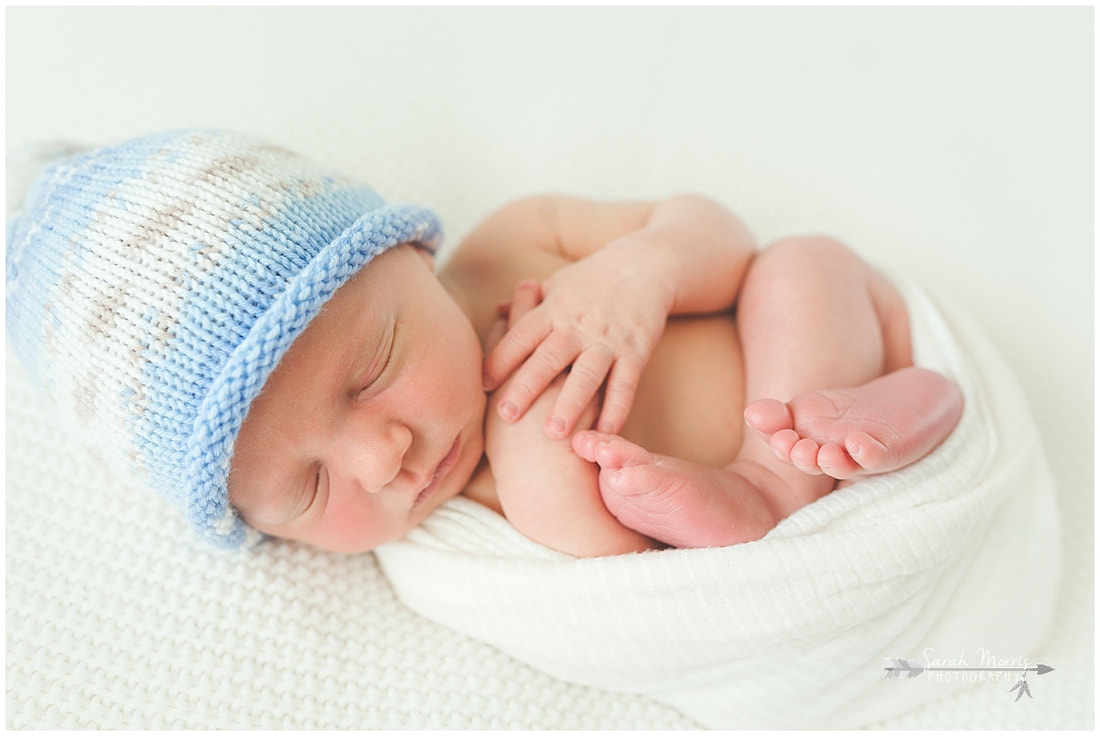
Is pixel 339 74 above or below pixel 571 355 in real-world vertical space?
above

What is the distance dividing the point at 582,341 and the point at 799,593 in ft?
1.28

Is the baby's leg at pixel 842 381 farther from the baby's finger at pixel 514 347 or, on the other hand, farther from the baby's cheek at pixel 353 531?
the baby's cheek at pixel 353 531

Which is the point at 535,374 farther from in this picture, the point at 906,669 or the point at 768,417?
the point at 906,669

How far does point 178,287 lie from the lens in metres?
0.77

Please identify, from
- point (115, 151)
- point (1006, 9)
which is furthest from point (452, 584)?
point (1006, 9)

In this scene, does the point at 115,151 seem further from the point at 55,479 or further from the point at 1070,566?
the point at 1070,566

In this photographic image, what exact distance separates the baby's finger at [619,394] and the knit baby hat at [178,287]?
31cm

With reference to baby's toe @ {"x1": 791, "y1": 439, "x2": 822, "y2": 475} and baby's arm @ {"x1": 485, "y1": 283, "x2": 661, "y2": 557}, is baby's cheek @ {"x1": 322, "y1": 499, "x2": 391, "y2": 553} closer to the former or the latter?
baby's arm @ {"x1": 485, "y1": 283, "x2": 661, "y2": 557}

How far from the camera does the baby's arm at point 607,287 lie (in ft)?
3.22

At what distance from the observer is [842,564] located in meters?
0.90

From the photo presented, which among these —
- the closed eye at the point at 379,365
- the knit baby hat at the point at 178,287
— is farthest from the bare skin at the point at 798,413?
the knit baby hat at the point at 178,287

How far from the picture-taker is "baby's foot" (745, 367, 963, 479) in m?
0.83

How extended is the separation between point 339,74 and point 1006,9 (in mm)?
1392

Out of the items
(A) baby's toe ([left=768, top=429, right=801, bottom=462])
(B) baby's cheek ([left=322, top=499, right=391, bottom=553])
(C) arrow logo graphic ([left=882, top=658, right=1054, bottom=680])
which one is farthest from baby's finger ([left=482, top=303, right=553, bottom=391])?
(C) arrow logo graphic ([left=882, top=658, right=1054, bottom=680])
